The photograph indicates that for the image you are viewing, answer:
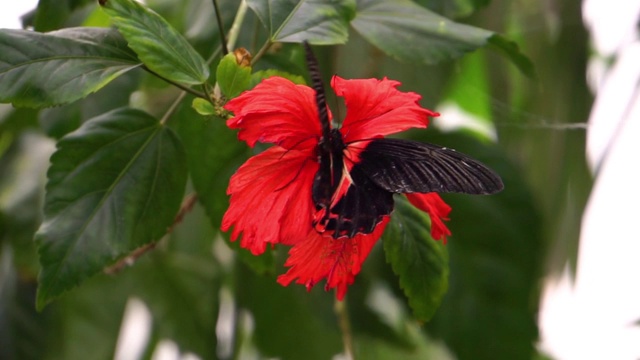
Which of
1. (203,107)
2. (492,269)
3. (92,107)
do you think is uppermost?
(203,107)

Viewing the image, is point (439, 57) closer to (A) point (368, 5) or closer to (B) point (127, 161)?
(A) point (368, 5)

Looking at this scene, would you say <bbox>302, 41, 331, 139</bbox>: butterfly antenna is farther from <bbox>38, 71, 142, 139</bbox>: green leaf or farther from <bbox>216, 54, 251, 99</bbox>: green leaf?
<bbox>38, 71, 142, 139</bbox>: green leaf

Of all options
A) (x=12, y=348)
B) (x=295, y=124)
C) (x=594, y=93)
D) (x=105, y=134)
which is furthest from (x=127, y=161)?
(x=594, y=93)

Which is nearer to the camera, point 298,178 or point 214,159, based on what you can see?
point 298,178

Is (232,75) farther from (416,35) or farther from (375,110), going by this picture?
(416,35)

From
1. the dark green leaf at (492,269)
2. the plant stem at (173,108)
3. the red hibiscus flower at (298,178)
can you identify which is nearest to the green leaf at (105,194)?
the plant stem at (173,108)

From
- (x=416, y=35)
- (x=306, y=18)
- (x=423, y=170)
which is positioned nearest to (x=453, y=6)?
(x=416, y=35)

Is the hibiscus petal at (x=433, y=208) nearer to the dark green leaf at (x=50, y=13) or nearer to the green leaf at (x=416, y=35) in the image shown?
the green leaf at (x=416, y=35)
